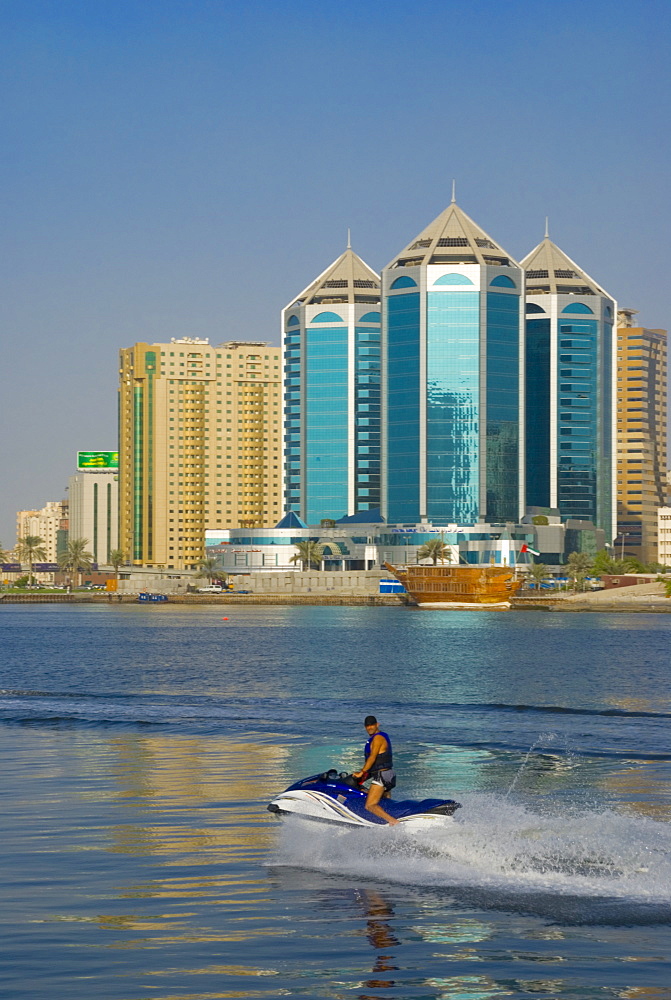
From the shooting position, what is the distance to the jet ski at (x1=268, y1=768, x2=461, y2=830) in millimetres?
25656

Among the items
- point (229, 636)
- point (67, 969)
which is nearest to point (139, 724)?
point (67, 969)

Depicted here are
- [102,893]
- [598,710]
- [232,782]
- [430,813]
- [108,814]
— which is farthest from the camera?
[598,710]

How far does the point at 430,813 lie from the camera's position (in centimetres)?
2561

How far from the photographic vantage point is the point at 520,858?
24.5 metres

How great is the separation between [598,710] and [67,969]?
4739cm

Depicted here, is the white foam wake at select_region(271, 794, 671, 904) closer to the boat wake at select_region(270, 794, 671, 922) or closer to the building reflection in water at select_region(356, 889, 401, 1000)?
the boat wake at select_region(270, 794, 671, 922)

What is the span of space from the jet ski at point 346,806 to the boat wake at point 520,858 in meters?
0.22

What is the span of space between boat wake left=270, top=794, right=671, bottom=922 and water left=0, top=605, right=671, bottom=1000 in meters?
0.05

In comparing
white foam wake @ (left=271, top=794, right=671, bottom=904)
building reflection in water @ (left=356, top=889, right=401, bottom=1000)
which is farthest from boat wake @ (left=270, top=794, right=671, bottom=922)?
building reflection in water @ (left=356, top=889, right=401, bottom=1000)

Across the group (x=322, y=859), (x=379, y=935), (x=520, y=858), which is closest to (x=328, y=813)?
(x=322, y=859)

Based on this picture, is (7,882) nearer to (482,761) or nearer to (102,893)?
(102,893)

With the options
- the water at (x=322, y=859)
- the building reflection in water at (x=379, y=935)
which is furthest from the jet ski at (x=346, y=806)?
the building reflection in water at (x=379, y=935)

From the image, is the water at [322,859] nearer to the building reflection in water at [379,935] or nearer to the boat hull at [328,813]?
the building reflection in water at [379,935]

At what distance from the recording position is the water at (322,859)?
1870 cm
